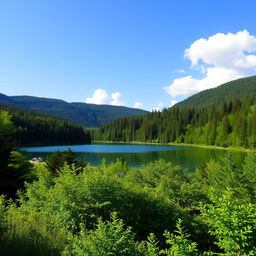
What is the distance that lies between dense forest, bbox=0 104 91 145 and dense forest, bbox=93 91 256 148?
4947 centimetres

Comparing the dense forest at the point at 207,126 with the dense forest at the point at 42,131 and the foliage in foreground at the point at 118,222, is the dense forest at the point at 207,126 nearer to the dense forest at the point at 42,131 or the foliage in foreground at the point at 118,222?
the dense forest at the point at 42,131

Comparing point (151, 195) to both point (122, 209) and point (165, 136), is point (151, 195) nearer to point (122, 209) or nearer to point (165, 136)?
point (122, 209)

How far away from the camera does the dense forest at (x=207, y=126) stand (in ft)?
362

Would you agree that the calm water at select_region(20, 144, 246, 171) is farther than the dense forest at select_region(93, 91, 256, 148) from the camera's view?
No

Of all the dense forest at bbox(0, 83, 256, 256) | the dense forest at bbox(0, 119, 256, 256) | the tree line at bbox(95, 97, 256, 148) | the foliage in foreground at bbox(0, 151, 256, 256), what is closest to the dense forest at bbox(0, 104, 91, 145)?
the tree line at bbox(95, 97, 256, 148)

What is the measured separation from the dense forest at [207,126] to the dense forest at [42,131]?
4947 centimetres

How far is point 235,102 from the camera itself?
5458 inches

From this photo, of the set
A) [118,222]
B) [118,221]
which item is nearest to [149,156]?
[118,221]

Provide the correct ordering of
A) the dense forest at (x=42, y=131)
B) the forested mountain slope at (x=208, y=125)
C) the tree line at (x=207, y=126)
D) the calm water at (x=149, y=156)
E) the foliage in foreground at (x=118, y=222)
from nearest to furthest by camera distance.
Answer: the foliage in foreground at (x=118, y=222) → the calm water at (x=149, y=156) → the tree line at (x=207, y=126) → the forested mountain slope at (x=208, y=125) → the dense forest at (x=42, y=131)

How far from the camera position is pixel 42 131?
480 ft

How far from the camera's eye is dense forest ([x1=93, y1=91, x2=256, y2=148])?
4350 inches

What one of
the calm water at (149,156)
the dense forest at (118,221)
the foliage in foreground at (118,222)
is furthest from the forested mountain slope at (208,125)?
the foliage in foreground at (118,222)

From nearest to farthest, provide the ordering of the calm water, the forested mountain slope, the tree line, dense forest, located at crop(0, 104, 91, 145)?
the calm water
the tree line
the forested mountain slope
dense forest, located at crop(0, 104, 91, 145)

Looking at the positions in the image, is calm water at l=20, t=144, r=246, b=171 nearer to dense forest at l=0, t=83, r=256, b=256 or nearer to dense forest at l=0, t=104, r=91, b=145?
dense forest at l=0, t=83, r=256, b=256
